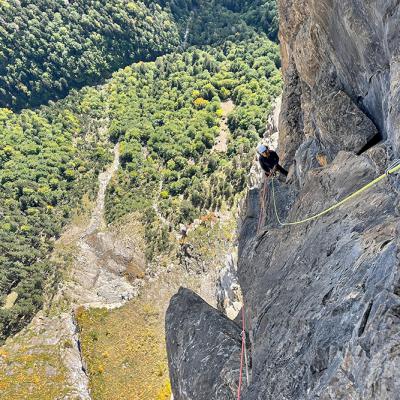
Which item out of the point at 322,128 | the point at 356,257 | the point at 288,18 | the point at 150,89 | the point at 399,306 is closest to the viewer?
the point at 399,306

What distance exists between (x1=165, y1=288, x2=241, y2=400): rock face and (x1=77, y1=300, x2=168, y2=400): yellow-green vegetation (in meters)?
17.9

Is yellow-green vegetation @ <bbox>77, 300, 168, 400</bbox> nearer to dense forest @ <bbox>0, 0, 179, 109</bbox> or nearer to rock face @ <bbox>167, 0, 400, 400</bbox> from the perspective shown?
rock face @ <bbox>167, 0, 400, 400</bbox>

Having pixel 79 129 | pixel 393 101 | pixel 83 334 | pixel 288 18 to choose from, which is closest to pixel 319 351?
pixel 393 101

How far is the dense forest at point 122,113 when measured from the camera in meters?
48.8

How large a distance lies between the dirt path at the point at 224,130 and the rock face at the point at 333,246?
130 feet

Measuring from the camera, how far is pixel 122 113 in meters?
73.4

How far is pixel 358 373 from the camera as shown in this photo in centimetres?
630

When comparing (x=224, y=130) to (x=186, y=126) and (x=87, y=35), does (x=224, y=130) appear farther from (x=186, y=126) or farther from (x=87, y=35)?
(x=87, y=35)

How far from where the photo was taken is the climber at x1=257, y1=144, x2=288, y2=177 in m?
18.9

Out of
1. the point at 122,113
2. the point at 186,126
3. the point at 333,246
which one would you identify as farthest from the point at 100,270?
the point at 122,113

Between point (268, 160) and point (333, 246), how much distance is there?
9.85m

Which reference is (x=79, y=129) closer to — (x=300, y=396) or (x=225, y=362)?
(x=225, y=362)

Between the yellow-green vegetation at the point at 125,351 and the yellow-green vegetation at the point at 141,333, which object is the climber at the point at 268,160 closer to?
the yellow-green vegetation at the point at 141,333

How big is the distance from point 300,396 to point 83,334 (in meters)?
31.5
